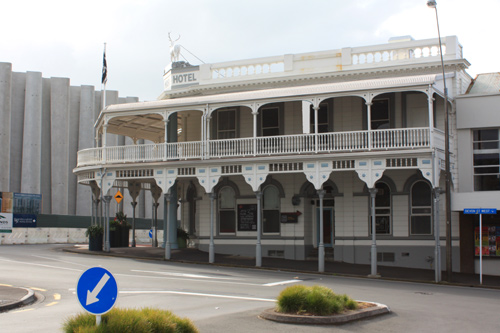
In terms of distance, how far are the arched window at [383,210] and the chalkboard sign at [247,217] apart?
5.67 m

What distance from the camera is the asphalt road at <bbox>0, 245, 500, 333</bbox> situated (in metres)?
11.0

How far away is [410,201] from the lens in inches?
982

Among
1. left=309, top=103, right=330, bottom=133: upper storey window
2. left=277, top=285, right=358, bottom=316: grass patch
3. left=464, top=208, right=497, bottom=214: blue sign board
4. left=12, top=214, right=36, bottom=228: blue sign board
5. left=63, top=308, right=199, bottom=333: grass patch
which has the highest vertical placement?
left=309, top=103, right=330, bottom=133: upper storey window

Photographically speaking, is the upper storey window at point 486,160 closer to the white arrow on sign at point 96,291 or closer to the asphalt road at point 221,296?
the asphalt road at point 221,296

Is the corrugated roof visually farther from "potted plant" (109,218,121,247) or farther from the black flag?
"potted plant" (109,218,121,247)

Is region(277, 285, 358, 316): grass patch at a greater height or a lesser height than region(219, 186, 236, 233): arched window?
lesser

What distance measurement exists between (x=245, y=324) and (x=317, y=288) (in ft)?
6.04

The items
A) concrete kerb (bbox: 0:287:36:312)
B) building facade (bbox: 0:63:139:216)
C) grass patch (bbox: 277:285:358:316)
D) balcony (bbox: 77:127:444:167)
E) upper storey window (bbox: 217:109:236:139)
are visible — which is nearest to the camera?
grass patch (bbox: 277:285:358:316)

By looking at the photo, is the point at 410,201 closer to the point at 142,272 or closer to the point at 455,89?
the point at 455,89

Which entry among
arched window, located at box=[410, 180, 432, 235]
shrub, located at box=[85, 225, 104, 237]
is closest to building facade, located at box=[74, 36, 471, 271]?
arched window, located at box=[410, 180, 432, 235]

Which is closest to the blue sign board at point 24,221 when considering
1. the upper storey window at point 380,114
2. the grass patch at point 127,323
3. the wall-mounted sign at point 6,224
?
the wall-mounted sign at point 6,224

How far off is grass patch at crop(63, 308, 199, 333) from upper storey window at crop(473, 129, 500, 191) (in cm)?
1951

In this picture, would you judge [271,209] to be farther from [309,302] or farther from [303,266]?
Result: [309,302]

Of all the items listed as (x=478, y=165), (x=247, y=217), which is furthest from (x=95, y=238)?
(x=478, y=165)
